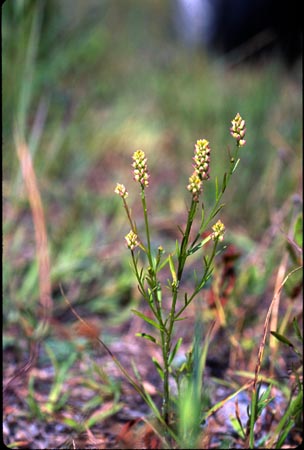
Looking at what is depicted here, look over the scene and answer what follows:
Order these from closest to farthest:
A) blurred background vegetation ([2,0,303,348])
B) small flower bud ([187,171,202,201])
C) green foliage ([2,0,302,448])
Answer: small flower bud ([187,171,202,201]) < green foliage ([2,0,302,448]) < blurred background vegetation ([2,0,303,348])

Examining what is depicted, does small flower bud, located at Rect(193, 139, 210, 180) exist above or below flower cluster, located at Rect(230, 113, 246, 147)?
below

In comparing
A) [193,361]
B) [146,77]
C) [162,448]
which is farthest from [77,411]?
[146,77]

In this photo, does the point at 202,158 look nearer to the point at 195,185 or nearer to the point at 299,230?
the point at 195,185

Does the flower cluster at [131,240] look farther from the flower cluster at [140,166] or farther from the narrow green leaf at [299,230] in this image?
the narrow green leaf at [299,230]

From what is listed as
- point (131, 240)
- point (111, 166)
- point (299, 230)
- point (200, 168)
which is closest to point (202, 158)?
point (200, 168)

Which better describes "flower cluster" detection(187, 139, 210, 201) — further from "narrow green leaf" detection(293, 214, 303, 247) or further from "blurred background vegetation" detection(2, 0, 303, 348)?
"blurred background vegetation" detection(2, 0, 303, 348)

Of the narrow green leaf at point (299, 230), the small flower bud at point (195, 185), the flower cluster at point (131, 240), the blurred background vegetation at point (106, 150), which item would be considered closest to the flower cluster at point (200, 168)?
the small flower bud at point (195, 185)

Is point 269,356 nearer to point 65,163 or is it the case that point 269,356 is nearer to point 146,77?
point 65,163

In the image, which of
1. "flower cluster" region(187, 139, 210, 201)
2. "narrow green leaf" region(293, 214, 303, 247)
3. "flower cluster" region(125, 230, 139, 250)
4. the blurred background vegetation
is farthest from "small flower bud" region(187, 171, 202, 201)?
the blurred background vegetation
